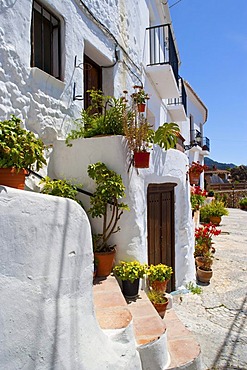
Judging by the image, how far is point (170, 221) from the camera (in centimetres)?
691

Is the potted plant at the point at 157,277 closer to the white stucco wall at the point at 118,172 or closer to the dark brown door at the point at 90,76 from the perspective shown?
the white stucco wall at the point at 118,172

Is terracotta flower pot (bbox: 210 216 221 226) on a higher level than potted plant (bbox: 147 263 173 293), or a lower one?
lower

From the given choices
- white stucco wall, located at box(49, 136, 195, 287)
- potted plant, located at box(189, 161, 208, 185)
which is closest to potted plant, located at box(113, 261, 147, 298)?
white stucco wall, located at box(49, 136, 195, 287)

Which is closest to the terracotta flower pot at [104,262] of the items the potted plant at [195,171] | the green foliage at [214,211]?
the potted plant at [195,171]

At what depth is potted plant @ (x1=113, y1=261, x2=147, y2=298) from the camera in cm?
467

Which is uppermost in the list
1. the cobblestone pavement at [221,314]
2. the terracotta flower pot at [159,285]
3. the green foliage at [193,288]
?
the terracotta flower pot at [159,285]

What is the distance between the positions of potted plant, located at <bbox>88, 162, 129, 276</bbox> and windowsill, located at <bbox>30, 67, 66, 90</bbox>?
63.1 inches

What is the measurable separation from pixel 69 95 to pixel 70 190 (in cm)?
199

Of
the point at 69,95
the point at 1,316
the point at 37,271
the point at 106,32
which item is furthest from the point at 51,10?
the point at 1,316

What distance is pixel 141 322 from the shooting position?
388 cm

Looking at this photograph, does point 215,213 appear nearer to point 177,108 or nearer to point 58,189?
point 177,108

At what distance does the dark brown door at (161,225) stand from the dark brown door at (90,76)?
2.58 meters

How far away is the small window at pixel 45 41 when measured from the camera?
5012 mm

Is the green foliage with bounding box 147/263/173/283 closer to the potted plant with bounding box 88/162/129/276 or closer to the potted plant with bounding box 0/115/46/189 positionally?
the potted plant with bounding box 88/162/129/276
